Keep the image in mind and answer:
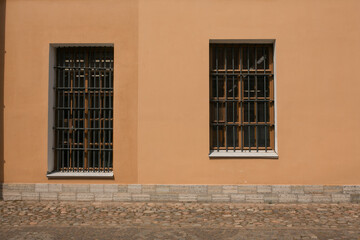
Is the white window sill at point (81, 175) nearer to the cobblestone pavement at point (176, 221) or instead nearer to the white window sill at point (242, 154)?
the cobblestone pavement at point (176, 221)

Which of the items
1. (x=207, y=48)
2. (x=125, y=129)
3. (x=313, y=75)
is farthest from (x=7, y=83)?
(x=313, y=75)

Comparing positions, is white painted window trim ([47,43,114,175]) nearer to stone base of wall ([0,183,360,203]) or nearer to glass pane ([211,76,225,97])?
stone base of wall ([0,183,360,203])

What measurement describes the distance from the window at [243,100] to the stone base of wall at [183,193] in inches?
34.8

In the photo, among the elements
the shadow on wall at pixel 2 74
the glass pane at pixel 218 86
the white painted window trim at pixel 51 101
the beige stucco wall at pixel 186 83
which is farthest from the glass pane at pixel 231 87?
the shadow on wall at pixel 2 74

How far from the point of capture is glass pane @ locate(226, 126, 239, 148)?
686cm

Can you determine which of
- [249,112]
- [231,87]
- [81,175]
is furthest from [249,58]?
[81,175]

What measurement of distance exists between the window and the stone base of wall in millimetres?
883

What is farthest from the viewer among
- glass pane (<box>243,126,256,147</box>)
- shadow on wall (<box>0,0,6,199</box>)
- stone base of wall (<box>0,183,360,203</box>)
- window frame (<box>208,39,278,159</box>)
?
glass pane (<box>243,126,256,147</box>)

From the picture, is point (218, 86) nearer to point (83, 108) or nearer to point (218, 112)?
point (218, 112)

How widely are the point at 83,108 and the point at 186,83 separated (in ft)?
7.83

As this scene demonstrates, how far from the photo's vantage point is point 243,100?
6875 millimetres

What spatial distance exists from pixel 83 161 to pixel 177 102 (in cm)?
251

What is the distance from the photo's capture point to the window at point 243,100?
6.86 meters

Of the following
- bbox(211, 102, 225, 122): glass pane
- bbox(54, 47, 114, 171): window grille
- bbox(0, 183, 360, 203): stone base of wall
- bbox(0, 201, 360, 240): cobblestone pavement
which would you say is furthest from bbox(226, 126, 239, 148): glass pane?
bbox(54, 47, 114, 171): window grille
